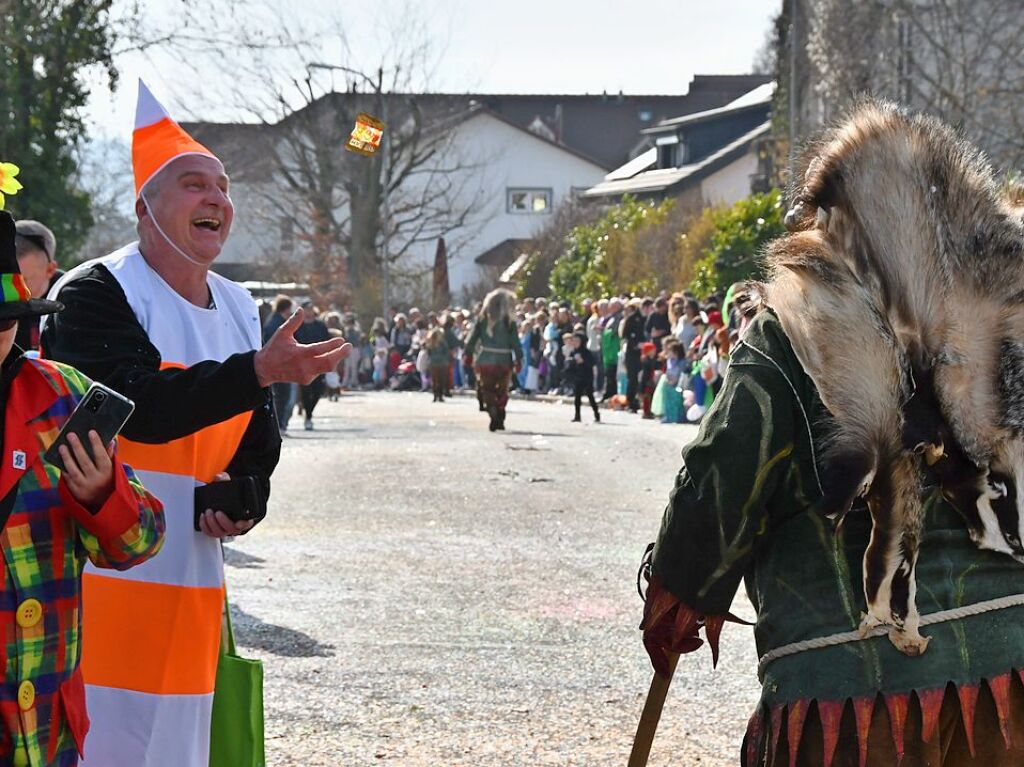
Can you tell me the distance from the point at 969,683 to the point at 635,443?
17297 mm

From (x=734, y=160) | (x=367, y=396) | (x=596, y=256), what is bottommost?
(x=367, y=396)

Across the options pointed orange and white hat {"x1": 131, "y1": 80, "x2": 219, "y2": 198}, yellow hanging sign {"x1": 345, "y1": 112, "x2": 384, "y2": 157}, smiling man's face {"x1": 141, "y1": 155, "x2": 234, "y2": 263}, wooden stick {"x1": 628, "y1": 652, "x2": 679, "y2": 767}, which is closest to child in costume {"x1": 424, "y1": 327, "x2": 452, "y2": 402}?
yellow hanging sign {"x1": 345, "y1": 112, "x2": 384, "y2": 157}

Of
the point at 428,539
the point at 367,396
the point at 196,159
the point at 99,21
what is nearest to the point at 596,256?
the point at 367,396

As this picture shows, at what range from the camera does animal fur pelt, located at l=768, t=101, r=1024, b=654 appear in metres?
3.33

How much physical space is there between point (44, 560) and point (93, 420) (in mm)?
273

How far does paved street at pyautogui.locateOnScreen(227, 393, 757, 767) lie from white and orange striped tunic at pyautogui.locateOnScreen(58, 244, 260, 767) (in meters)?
1.83

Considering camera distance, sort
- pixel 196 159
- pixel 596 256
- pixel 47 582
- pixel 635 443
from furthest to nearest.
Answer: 1. pixel 596 256
2. pixel 635 443
3. pixel 196 159
4. pixel 47 582

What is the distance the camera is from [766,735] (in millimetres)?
3443

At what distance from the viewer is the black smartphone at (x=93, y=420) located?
3.08m

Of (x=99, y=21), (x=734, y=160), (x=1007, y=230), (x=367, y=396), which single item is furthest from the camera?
(x=734, y=160)

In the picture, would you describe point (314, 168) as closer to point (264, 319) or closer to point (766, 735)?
point (264, 319)

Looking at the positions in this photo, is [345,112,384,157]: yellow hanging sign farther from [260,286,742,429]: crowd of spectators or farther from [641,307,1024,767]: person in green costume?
[260,286,742,429]: crowd of spectators

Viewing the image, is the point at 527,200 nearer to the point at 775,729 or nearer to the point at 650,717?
the point at 650,717

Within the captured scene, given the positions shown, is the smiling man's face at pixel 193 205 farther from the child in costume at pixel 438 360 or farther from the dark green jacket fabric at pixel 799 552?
the child in costume at pixel 438 360
